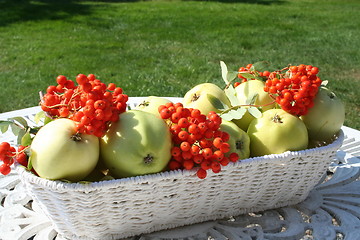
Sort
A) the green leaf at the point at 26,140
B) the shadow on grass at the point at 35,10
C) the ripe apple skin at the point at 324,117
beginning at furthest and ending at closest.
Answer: the shadow on grass at the point at 35,10, the ripe apple skin at the point at 324,117, the green leaf at the point at 26,140

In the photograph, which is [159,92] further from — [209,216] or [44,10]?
[44,10]

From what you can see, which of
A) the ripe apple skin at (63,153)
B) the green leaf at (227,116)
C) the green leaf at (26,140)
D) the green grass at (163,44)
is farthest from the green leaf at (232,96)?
the green grass at (163,44)

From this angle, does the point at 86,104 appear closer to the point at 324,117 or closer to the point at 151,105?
the point at 151,105

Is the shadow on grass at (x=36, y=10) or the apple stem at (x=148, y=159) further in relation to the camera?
the shadow on grass at (x=36, y=10)

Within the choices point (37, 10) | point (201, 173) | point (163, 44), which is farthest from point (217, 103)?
point (37, 10)

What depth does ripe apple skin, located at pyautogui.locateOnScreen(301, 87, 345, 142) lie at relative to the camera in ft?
4.43

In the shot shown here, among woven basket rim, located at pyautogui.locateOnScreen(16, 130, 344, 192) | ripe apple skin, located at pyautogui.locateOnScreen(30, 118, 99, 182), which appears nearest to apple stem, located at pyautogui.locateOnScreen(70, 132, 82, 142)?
ripe apple skin, located at pyautogui.locateOnScreen(30, 118, 99, 182)

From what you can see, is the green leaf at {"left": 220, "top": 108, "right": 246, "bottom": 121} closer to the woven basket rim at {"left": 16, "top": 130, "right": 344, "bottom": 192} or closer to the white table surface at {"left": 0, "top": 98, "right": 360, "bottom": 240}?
the woven basket rim at {"left": 16, "top": 130, "right": 344, "bottom": 192}

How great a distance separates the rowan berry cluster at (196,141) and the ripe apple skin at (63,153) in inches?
7.9

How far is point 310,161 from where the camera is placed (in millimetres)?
1267

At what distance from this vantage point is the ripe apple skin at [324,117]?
1.35 m

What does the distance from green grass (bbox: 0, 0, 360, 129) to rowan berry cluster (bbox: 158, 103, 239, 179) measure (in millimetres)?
2508

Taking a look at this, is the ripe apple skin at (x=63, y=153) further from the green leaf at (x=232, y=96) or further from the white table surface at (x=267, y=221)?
the green leaf at (x=232, y=96)

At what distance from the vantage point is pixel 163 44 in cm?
537
